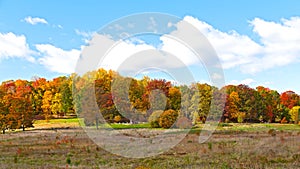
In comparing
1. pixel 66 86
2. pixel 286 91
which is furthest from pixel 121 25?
pixel 286 91

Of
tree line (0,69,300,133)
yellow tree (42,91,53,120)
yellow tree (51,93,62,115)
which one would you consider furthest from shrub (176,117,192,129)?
yellow tree (42,91,53,120)

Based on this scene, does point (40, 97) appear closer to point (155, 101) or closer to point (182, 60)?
point (155, 101)

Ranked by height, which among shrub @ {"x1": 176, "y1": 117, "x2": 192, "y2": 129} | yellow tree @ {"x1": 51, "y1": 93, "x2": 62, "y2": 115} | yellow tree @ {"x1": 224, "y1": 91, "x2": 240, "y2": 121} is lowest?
shrub @ {"x1": 176, "y1": 117, "x2": 192, "y2": 129}

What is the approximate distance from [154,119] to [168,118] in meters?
2.10

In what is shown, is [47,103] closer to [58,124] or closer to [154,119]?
[58,124]

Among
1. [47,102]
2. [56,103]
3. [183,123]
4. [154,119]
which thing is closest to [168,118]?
[154,119]

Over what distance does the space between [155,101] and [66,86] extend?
42.3 m

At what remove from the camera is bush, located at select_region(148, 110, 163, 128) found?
50.3m

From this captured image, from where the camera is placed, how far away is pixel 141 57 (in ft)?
66.4

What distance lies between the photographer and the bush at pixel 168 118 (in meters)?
49.7

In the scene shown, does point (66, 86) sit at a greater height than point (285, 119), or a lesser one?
greater

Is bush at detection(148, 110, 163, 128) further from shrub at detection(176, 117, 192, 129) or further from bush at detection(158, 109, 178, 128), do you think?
shrub at detection(176, 117, 192, 129)

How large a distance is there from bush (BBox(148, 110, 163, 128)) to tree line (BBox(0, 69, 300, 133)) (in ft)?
1.69

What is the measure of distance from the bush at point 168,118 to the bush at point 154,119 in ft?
2.03
